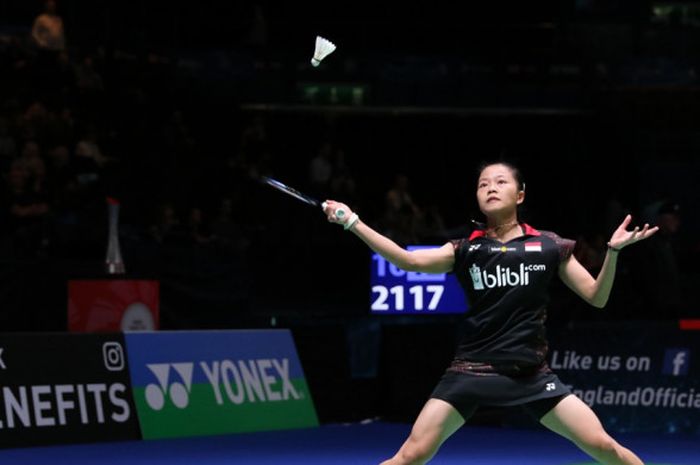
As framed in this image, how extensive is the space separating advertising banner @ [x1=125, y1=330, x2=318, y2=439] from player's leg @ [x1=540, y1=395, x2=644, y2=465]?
6366mm

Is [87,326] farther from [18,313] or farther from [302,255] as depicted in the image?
[302,255]

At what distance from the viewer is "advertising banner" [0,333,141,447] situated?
11039 mm

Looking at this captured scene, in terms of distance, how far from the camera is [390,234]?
1789 cm

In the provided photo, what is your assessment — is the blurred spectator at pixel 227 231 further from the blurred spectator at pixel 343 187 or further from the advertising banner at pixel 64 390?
the advertising banner at pixel 64 390

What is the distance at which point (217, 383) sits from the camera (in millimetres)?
12781

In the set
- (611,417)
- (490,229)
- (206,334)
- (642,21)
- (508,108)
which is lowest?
(611,417)

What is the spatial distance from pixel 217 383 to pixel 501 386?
21.6 ft

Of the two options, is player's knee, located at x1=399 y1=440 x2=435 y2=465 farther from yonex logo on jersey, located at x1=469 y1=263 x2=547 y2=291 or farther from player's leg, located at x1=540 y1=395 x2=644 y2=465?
yonex logo on jersey, located at x1=469 y1=263 x2=547 y2=291

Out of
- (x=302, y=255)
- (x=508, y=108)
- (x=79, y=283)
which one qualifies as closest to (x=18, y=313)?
(x=79, y=283)

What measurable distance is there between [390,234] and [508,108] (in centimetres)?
837

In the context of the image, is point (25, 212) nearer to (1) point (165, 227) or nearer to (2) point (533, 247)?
(1) point (165, 227)

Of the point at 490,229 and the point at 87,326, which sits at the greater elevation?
the point at 490,229

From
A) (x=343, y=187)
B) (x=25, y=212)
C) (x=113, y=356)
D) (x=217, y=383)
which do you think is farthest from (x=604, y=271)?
(x=343, y=187)

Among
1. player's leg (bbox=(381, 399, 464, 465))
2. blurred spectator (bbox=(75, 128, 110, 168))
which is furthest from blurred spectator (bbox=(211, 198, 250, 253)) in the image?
player's leg (bbox=(381, 399, 464, 465))
